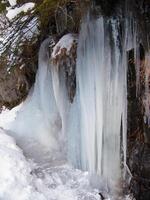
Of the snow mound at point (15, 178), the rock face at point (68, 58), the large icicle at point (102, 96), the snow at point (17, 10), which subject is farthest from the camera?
the snow at point (17, 10)

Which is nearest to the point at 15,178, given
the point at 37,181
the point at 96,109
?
the point at 37,181

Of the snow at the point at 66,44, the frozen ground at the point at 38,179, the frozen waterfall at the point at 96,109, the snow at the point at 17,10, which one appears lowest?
the frozen ground at the point at 38,179

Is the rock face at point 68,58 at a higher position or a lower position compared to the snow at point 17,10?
lower

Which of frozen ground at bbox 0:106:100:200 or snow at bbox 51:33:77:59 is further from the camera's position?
snow at bbox 51:33:77:59

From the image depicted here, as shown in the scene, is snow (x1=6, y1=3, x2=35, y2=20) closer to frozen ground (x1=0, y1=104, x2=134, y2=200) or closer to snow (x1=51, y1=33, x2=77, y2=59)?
snow (x1=51, y1=33, x2=77, y2=59)

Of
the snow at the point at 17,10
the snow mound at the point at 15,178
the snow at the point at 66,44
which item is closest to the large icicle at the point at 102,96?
the snow at the point at 66,44

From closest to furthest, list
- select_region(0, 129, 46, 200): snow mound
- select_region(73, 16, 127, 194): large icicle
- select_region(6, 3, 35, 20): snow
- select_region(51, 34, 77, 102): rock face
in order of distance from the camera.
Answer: select_region(0, 129, 46, 200): snow mound → select_region(73, 16, 127, 194): large icicle → select_region(51, 34, 77, 102): rock face → select_region(6, 3, 35, 20): snow

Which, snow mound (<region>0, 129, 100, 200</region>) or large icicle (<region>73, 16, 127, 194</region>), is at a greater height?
large icicle (<region>73, 16, 127, 194</region>)

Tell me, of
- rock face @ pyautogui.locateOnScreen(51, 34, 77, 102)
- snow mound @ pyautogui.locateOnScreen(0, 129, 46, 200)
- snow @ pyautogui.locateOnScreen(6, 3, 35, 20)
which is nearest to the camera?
snow mound @ pyautogui.locateOnScreen(0, 129, 46, 200)

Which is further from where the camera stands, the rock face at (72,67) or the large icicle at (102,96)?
the large icicle at (102,96)

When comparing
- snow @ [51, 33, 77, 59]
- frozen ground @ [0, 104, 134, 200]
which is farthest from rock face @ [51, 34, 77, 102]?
frozen ground @ [0, 104, 134, 200]

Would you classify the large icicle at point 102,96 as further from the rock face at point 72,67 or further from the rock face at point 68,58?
the rock face at point 68,58

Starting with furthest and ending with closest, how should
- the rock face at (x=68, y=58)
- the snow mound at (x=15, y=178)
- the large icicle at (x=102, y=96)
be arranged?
the rock face at (x=68, y=58), the large icicle at (x=102, y=96), the snow mound at (x=15, y=178)

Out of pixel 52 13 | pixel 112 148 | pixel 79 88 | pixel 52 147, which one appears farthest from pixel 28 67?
pixel 112 148
